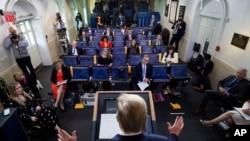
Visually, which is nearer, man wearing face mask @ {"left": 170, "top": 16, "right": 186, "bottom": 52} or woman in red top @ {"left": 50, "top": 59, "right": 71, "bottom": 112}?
woman in red top @ {"left": 50, "top": 59, "right": 71, "bottom": 112}

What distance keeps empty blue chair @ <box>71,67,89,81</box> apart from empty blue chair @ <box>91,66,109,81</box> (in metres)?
0.16

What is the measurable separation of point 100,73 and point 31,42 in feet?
11.0

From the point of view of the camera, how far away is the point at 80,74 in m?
3.68

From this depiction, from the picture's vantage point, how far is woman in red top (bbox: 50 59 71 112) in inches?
133

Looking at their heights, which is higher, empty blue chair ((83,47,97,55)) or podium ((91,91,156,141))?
podium ((91,91,156,141))

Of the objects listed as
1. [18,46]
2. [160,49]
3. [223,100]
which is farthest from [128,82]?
[18,46]

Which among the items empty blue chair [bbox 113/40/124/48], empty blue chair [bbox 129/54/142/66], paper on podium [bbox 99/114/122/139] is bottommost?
empty blue chair [bbox 129/54/142/66]

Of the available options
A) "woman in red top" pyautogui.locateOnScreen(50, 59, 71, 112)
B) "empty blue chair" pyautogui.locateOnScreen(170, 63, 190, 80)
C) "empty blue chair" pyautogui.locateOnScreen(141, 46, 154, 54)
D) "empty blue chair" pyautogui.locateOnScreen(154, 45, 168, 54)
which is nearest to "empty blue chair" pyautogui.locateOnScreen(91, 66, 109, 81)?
"woman in red top" pyautogui.locateOnScreen(50, 59, 71, 112)

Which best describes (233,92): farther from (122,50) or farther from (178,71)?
(122,50)

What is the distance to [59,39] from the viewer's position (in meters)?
6.70

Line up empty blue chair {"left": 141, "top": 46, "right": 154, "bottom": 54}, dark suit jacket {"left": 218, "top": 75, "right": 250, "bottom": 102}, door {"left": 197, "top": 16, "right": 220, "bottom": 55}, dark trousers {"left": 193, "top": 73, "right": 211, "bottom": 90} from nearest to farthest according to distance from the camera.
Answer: dark suit jacket {"left": 218, "top": 75, "right": 250, "bottom": 102}
dark trousers {"left": 193, "top": 73, "right": 211, "bottom": 90}
door {"left": 197, "top": 16, "right": 220, "bottom": 55}
empty blue chair {"left": 141, "top": 46, "right": 154, "bottom": 54}

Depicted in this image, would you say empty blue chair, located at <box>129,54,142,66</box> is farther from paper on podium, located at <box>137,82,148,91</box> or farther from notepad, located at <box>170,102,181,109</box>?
notepad, located at <box>170,102,181,109</box>

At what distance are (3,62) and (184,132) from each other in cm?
442

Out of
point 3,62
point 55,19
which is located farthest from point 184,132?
point 55,19
